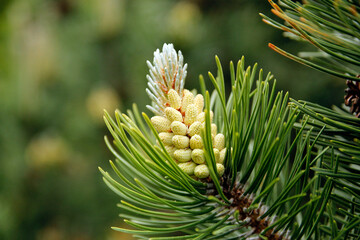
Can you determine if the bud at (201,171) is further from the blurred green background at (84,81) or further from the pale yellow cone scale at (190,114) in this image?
the blurred green background at (84,81)

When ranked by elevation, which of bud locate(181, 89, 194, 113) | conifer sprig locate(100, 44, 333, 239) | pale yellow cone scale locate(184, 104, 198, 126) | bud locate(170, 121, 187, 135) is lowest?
conifer sprig locate(100, 44, 333, 239)

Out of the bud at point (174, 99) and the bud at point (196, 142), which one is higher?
the bud at point (174, 99)

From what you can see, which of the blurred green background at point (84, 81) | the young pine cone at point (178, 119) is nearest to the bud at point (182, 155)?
the young pine cone at point (178, 119)

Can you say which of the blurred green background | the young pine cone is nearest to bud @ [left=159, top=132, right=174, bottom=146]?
the young pine cone

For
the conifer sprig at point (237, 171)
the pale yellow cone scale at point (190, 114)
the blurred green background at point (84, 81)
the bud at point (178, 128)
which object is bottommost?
the conifer sprig at point (237, 171)

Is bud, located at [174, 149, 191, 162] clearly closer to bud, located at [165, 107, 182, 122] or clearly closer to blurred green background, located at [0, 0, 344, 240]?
bud, located at [165, 107, 182, 122]

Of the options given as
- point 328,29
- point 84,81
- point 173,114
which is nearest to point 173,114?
point 173,114

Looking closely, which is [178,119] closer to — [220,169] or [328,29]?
[220,169]

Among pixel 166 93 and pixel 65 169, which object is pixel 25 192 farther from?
pixel 166 93

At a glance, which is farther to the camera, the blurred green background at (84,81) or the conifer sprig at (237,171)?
the blurred green background at (84,81)
